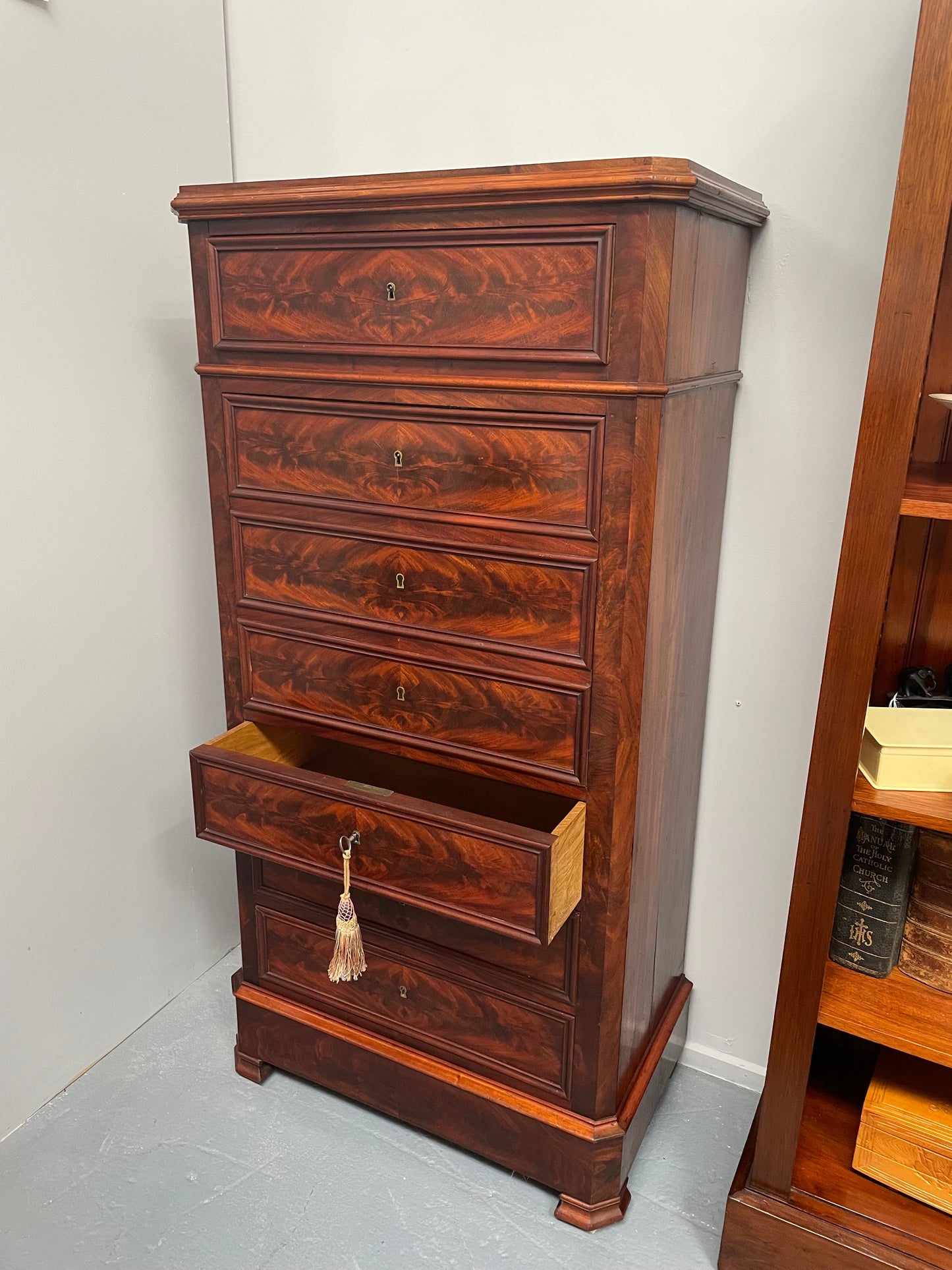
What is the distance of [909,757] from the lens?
125 centimetres

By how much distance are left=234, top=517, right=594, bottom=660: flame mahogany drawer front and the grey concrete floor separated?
0.94 meters

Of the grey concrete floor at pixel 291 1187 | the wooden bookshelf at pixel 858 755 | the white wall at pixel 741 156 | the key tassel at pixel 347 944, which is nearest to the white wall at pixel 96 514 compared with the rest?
the grey concrete floor at pixel 291 1187

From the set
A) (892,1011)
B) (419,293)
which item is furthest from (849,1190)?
(419,293)

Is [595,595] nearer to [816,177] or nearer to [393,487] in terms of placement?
[393,487]

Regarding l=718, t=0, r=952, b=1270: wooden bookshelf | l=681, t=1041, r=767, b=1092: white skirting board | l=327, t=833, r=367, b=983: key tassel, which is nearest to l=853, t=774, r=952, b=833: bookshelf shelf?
l=718, t=0, r=952, b=1270: wooden bookshelf

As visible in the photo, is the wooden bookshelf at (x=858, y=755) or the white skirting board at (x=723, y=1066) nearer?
the wooden bookshelf at (x=858, y=755)

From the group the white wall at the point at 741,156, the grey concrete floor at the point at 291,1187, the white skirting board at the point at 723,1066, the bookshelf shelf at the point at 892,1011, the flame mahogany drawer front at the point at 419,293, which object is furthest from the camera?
the white skirting board at the point at 723,1066

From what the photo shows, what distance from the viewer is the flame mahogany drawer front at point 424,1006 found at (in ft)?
5.05

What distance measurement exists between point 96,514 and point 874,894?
1.39 meters

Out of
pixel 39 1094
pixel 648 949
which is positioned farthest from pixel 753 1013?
pixel 39 1094

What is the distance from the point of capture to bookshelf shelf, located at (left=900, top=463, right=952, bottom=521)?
1107 mm

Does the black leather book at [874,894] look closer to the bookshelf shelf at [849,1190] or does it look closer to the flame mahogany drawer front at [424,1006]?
the bookshelf shelf at [849,1190]

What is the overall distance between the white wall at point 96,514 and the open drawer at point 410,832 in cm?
35

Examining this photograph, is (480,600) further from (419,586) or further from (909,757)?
(909,757)
